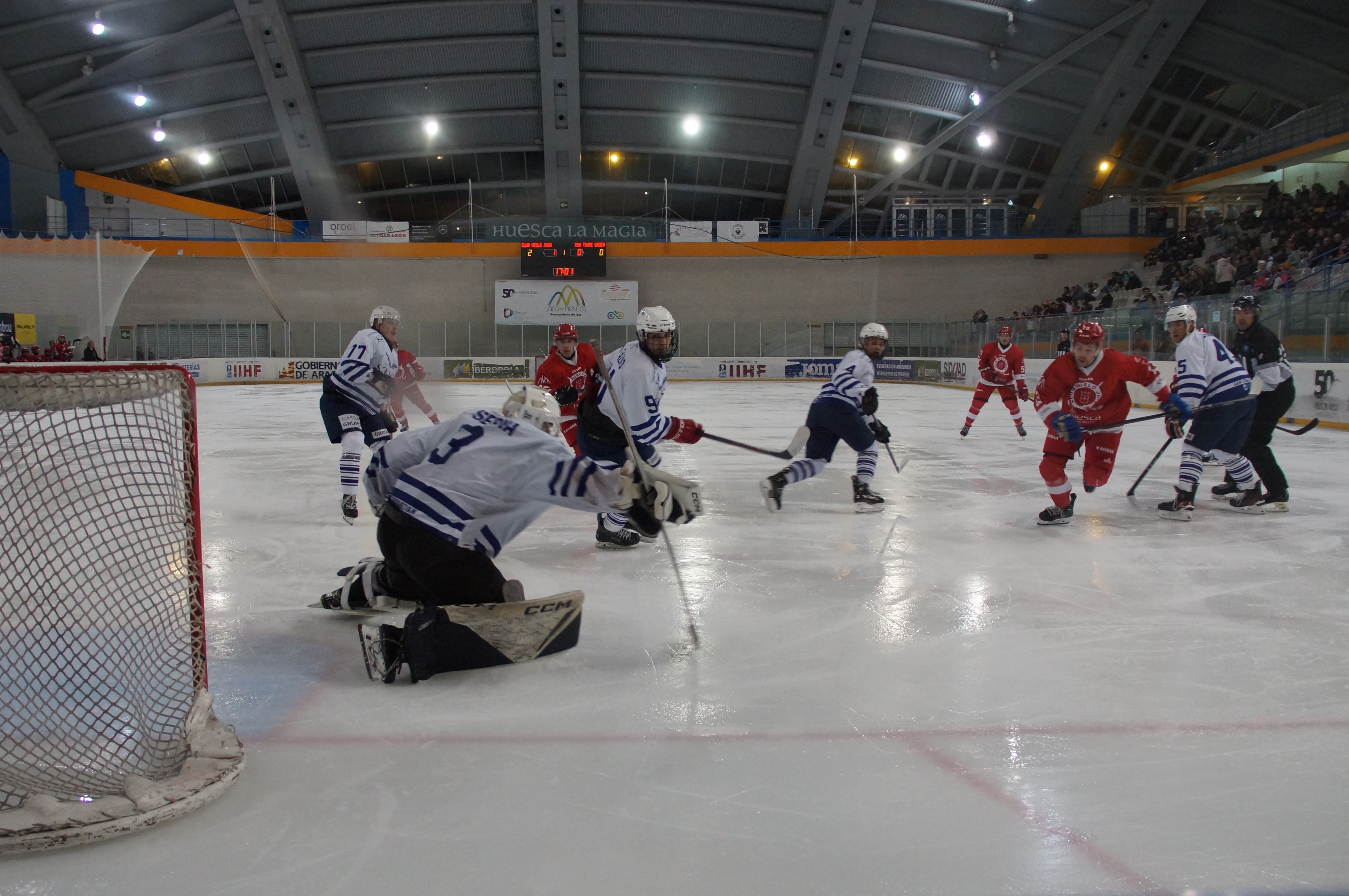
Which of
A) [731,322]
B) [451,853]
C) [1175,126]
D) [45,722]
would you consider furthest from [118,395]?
Result: [1175,126]

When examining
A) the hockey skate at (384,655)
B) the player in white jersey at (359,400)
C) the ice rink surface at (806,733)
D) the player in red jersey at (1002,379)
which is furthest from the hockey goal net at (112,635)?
the player in red jersey at (1002,379)

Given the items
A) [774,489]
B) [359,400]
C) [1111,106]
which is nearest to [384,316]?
[359,400]

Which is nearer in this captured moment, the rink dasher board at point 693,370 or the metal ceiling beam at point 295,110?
the rink dasher board at point 693,370

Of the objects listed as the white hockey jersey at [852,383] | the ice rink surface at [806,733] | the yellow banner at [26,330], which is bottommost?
the ice rink surface at [806,733]

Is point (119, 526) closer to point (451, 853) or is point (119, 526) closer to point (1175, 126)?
point (451, 853)

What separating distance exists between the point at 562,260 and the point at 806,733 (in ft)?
78.7

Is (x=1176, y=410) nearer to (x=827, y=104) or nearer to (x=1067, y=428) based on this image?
(x=1067, y=428)

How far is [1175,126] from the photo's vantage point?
26.0 metres

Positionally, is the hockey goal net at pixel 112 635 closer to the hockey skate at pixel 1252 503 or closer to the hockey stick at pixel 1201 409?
the hockey stick at pixel 1201 409

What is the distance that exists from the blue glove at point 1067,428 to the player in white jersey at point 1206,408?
1.69ft

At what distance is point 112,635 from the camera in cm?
285

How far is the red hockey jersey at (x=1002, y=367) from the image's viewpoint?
10.4 meters

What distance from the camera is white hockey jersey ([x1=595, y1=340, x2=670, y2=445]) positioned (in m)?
4.49

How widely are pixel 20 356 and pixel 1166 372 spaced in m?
15.6
